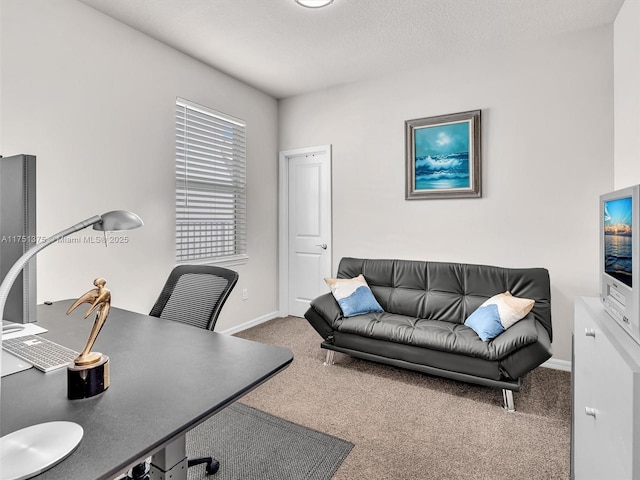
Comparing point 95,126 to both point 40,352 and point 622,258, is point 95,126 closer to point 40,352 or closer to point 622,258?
point 40,352

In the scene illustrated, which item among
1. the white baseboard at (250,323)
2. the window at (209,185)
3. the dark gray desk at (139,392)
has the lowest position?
the white baseboard at (250,323)

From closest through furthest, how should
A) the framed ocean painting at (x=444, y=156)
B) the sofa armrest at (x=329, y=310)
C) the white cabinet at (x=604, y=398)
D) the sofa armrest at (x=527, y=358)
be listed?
the white cabinet at (x=604, y=398) < the sofa armrest at (x=527, y=358) < the sofa armrest at (x=329, y=310) < the framed ocean painting at (x=444, y=156)

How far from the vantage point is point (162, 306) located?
1.87m

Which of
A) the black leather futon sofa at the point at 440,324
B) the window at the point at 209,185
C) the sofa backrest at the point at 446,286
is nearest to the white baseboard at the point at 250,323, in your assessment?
the window at the point at 209,185

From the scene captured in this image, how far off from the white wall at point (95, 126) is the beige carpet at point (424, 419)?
1491 millimetres

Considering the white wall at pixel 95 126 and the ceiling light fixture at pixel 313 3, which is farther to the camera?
the ceiling light fixture at pixel 313 3

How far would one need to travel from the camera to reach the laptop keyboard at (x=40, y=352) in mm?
1062

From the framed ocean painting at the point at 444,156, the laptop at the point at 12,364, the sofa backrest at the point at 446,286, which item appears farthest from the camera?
the framed ocean painting at the point at 444,156

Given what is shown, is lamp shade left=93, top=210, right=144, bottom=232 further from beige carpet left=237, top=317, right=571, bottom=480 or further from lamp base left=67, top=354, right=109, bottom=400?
beige carpet left=237, top=317, right=571, bottom=480

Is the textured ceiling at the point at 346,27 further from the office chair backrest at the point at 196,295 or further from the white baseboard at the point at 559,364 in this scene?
the white baseboard at the point at 559,364

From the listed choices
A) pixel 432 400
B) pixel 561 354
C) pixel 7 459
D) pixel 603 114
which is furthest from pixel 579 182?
pixel 7 459

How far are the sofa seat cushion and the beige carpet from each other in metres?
0.35

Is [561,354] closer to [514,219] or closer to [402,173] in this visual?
[514,219]

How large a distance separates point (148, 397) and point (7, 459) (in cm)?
29
